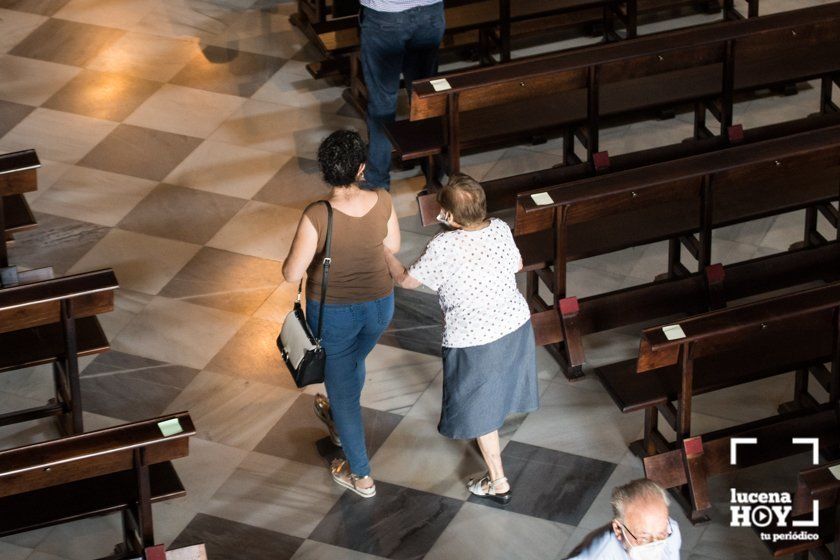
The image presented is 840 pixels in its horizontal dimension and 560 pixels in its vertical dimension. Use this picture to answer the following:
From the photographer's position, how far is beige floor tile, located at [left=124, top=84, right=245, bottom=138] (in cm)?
718

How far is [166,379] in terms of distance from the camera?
551 centimetres

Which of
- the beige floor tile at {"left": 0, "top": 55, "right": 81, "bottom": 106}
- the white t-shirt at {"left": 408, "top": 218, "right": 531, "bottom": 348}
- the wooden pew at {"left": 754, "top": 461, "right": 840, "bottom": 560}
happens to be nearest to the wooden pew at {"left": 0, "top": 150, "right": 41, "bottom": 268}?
the white t-shirt at {"left": 408, "top": 218, "right": 531, "bottom": 348}

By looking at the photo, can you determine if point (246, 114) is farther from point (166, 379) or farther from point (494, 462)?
point (494, 462)

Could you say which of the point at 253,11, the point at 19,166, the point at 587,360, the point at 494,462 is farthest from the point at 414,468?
the point at 253,11

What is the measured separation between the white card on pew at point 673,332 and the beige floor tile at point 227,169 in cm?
289

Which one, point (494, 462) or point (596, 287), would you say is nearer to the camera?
point (494, 462)

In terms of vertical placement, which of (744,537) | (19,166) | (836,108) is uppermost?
(19,166)

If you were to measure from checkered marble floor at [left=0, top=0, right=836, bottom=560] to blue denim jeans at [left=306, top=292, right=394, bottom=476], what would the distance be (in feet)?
1.22

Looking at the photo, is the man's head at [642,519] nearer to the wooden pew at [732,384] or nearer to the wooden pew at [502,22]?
the wooden pew at [732,384]

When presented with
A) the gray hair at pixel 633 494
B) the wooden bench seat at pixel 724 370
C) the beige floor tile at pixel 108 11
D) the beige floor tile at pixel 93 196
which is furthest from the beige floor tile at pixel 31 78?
the gray hair at pixel 633 494

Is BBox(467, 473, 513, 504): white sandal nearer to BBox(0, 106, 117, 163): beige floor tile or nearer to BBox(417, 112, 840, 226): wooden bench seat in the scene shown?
BBox(417, 112, 840, 226): wooden bench seat

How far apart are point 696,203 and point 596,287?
607mm

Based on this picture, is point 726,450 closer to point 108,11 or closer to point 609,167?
point 609,167

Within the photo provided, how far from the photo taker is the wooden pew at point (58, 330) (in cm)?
455
